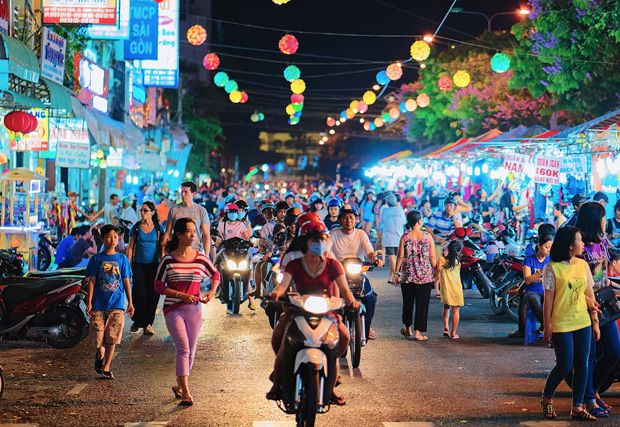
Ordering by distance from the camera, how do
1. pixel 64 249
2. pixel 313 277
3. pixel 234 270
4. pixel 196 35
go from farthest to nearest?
pixel 196 35 → pixel 64 249 → pixel 234 270 → pixel 313 277

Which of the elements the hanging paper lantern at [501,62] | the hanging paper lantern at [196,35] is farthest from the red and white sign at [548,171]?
the hanging paper lantern at [196,35]

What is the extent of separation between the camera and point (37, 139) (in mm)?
21875

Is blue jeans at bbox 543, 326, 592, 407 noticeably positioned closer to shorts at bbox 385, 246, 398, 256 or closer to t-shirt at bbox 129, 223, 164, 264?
t-shirt at bbox 129, 223, 164, 264

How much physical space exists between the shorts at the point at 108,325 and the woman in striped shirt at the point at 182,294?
1.23 m

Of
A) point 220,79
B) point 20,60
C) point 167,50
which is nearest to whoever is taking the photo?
point 20,60

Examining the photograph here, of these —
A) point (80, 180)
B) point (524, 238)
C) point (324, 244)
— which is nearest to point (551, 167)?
point (524, 238)

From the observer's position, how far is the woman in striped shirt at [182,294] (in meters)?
8.64

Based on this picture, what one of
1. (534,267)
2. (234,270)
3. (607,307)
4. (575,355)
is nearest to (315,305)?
(575,355)

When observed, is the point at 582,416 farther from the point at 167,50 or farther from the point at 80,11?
the point at 167,50

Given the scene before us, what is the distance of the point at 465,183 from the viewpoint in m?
38.9

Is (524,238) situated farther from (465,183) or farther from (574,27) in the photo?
(465,183)

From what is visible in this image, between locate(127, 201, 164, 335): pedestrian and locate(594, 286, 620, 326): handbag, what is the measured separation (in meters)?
6.26

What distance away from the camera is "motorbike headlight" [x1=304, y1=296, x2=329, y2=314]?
731cm

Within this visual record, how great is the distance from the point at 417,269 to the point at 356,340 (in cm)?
258
